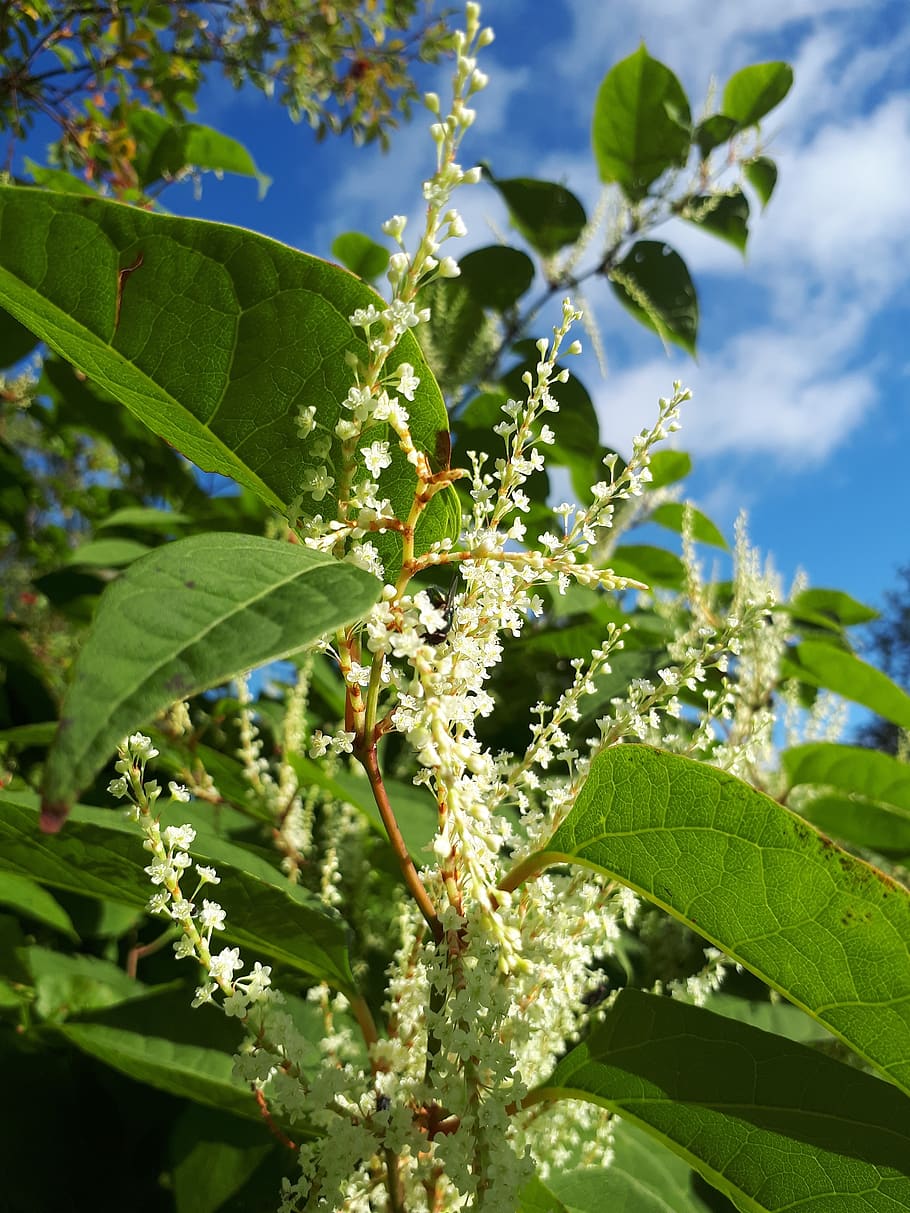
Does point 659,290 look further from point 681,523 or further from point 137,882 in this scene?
point 137,882

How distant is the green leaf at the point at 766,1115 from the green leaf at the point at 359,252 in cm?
231

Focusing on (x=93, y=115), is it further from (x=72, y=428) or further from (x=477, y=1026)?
(x=477, y=1026)

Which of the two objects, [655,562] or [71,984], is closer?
[71,984]

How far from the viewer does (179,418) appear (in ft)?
2.60

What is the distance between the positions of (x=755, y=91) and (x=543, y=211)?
0.69 meters

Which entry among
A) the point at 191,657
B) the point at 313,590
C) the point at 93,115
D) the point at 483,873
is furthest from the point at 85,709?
the point at 93,115

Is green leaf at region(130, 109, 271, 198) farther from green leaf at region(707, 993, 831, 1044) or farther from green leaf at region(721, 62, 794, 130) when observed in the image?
green leaf at region(707, 993, 831, 1044)

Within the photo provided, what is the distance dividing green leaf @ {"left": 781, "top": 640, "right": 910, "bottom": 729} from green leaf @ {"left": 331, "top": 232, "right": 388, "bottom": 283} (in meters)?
1.61

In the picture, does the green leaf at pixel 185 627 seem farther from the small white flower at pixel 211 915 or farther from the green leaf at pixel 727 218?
the green leaf at pixel 727 218

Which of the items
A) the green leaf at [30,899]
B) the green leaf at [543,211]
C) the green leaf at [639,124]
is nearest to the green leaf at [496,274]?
the green leaf at [543,211]

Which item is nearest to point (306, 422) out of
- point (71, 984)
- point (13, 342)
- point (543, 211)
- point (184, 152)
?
point (71, 984)

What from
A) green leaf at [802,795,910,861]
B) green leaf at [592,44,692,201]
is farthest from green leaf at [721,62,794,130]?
green leaf at [802,795,910,861]

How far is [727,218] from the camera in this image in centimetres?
244

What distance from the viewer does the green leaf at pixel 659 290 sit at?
221cm
